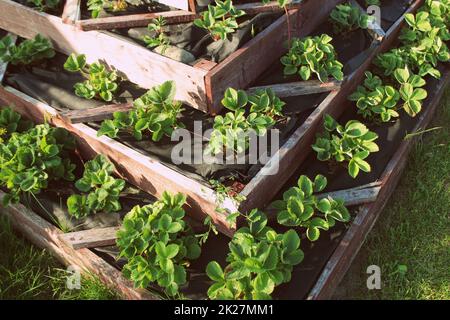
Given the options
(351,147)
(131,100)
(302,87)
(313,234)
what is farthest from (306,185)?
(131,100)

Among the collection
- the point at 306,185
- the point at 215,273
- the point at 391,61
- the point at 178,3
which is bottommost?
the point at 215,273

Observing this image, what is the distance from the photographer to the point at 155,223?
2709 mm

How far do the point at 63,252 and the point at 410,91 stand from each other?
2.96 metres

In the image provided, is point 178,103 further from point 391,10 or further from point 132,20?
point 391,10

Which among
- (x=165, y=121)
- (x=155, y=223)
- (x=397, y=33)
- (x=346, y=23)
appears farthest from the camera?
(x=397, y=33)

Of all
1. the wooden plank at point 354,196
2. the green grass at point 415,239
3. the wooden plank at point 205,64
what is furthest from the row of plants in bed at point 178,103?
the green grass at point 415,239

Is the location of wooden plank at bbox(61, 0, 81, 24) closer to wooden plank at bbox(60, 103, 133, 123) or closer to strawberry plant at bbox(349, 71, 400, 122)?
wooden plank at bbox(60, 103, 133, 123)

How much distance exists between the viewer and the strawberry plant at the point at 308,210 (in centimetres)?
278

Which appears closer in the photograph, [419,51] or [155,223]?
[155,223]

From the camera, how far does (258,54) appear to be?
3.59m

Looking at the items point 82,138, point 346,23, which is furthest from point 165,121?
point 346,23

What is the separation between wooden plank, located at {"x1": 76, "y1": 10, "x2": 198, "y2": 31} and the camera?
3.53 metres
